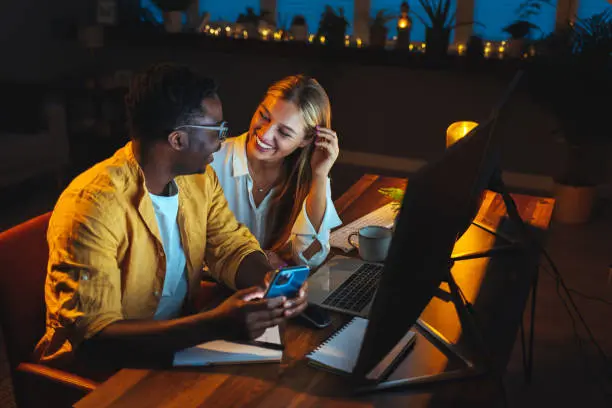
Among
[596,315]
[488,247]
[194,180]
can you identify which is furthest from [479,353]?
[596,315]

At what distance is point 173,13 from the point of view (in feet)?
17.7

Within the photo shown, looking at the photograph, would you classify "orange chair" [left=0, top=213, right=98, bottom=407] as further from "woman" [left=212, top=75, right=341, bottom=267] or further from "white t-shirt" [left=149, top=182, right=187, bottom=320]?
"woman" [left=212, top=75, right=341, bottom=267]

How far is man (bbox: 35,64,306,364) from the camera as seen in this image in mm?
1450

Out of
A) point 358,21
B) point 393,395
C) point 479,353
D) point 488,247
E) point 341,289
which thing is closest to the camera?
point 393,395

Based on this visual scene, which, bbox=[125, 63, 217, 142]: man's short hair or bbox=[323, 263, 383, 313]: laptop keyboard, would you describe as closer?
bbox=[125, 63, 217, 142]: man's short hair

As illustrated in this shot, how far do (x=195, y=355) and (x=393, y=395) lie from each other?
39 cm

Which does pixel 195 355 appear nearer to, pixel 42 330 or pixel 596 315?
pixel 42 330

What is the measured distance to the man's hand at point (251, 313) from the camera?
1.45 m

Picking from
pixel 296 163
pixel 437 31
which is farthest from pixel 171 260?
pixel 437 31

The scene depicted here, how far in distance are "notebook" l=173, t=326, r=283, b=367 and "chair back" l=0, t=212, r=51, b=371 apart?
1.44ft

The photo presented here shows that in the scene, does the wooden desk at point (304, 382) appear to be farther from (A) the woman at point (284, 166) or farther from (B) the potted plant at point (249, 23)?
(B) the potted plant at point (249, 23)

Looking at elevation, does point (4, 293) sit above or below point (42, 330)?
above

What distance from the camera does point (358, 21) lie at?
17.3 ft

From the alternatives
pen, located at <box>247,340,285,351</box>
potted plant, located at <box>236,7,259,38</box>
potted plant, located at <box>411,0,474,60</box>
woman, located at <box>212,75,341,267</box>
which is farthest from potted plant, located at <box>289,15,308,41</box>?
pen, located at <box>247,340,285,351</box>
